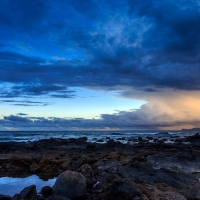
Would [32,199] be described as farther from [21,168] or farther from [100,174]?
[21,168]

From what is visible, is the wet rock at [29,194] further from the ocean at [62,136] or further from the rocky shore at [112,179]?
the ocean at [62,136]

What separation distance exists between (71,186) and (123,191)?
2.11m

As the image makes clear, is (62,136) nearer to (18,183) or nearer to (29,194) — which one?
(18,183)

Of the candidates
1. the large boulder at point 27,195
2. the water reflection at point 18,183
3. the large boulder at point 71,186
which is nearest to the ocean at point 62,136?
the water reflection at point 18,183

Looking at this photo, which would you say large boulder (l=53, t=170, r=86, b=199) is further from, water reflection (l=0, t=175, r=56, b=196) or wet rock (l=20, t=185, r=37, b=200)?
water reflection (l=0, t=175, r=56, b=196)

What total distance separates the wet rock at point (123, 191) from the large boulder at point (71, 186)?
1.51 metres

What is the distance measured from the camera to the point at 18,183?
10773 millimetres

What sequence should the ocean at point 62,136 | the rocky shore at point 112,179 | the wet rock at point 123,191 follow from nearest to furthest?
the wet rock at point 123,191, the rocky shore at point 112,179, the ocean at point 62,136

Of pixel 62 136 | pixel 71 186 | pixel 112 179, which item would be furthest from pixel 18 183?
pixel 62 136

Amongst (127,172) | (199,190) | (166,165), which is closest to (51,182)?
(127,172)

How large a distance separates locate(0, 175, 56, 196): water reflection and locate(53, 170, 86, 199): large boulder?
1910 mm

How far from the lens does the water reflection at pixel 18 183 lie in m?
9.59

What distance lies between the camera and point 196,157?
16844 millimetres

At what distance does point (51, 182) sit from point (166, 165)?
23.8 feet
